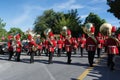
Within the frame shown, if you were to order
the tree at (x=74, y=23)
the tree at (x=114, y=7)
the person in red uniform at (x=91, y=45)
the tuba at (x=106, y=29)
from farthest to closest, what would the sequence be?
the tree at (x=74, y=23) → the tree at (x=114, y=7) → the person in red uniform at (x=91, y=45) → the tuba at (x=106, y=29)

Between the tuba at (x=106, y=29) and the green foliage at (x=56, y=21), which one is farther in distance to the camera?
the green foliage at (x=56, y=21)

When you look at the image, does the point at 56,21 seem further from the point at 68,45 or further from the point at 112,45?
the point at 112,45

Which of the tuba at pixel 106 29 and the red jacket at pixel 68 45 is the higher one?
the tuba at pixel 106 29

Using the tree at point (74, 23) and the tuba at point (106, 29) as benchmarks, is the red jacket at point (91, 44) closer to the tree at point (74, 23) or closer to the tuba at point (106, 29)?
the tuba at point (106, 29)

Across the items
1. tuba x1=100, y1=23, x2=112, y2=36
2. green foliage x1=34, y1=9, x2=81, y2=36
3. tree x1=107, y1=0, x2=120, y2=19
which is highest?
green foliage x1=34, y1=9, x2=81, y2=36

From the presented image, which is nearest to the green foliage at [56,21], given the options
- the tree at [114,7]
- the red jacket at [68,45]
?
the tree at [114,7]

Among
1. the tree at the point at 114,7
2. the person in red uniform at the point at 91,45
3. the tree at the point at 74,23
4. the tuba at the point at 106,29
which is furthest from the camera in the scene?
the tree at the point at 74,23

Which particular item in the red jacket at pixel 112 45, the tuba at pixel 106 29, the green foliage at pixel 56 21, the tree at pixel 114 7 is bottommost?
the red jacket at pixel 112 45

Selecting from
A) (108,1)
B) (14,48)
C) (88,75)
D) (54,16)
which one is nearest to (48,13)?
(54,16)

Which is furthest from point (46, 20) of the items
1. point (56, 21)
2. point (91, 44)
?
point (91, 44)

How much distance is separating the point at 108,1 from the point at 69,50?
3121 centimetres

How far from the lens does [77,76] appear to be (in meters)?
14.2

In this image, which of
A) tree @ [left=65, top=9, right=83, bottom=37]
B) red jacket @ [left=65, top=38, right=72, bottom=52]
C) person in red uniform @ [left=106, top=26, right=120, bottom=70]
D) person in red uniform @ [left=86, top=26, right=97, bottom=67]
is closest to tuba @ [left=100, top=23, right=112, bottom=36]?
person in red uniform @ [left=106, top=26, right=120, bottom=70]

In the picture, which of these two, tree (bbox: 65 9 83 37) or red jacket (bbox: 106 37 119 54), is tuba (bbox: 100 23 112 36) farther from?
tree (bbox: 65 9 83 37)
